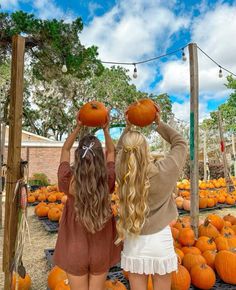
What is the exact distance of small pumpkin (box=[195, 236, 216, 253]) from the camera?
3436 millimetres

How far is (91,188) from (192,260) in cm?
165

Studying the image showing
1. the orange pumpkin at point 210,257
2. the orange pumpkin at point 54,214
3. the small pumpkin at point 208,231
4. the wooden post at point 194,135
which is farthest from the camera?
the orange pumpkin at point 54,214

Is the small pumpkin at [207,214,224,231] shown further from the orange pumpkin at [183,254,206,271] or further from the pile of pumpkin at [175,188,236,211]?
the pile of pumpkin at [175,188,236,211]

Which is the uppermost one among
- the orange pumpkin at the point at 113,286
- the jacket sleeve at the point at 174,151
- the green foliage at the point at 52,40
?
the green foliage at the point at 52,40

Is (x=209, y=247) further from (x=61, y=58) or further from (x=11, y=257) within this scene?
→ (x=61, y=58)

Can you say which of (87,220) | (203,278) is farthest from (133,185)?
(203,278)

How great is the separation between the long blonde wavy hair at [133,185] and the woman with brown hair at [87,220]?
0.11 m

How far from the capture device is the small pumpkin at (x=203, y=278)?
2848 mm

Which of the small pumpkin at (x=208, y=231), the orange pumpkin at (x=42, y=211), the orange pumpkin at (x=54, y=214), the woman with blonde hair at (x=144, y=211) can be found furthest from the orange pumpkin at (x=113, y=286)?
the orange pumpkin at (x=42, y=211)

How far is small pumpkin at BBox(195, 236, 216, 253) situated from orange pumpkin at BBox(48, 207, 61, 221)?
11.0ft

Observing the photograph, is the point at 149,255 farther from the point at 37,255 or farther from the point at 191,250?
the point at 37,255

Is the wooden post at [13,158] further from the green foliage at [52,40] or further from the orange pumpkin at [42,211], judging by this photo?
the green foliage at [52,40]

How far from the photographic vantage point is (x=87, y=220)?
197cm

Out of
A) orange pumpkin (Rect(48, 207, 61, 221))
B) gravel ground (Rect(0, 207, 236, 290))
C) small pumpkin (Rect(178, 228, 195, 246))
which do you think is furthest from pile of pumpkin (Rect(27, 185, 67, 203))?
small pumpkin (Rect(178, 228, 195, 246))
